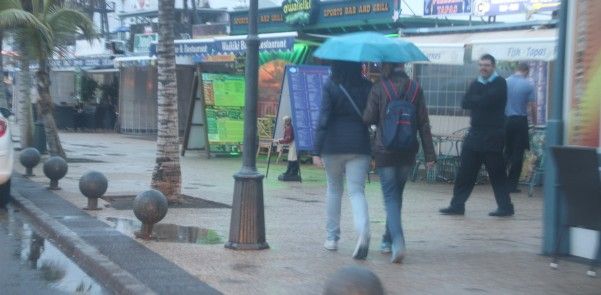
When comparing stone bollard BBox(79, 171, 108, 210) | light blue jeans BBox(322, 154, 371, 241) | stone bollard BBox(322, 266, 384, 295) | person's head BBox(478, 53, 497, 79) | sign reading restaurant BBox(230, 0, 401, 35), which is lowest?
stone bollard BBox(79, 171, 108, 210)

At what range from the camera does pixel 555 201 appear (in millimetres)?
8203

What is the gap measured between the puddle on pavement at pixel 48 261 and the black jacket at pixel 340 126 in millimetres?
2293

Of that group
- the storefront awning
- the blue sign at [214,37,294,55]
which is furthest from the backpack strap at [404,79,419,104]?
the blue sign at [214,37,294,55]

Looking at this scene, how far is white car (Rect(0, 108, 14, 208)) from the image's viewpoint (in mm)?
12383

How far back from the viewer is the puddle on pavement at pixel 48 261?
7.89m

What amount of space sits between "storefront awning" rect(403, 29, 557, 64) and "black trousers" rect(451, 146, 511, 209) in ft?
8.35

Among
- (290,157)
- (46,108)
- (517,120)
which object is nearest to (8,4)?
(46,108)

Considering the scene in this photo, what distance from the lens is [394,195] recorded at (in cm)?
827

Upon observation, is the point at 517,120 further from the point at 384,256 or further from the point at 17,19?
the point at 17,19

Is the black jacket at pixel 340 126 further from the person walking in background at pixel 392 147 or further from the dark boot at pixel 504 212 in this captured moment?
the dark boot at pixel 504 212

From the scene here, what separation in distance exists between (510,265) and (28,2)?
15.0 meters

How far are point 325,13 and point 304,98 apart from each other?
5754mm

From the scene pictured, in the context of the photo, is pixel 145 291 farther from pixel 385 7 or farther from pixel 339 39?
pixel 385 7

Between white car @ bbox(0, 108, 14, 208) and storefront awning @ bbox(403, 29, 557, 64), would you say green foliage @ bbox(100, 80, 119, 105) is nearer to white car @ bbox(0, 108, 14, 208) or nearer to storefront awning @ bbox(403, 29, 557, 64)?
storefront awning @ bbox(403, 29, 557, 64)
